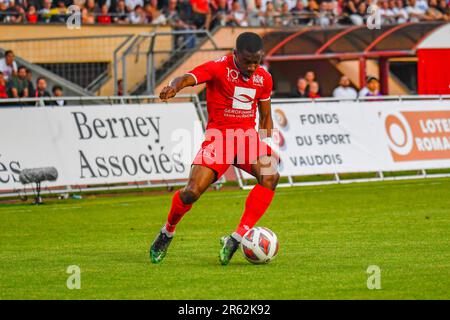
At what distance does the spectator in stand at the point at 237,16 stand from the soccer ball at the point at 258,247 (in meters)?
24.9

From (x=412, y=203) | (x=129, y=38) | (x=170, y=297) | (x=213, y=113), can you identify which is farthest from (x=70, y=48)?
(x=170, y=297)

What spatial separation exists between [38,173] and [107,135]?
1994 mm

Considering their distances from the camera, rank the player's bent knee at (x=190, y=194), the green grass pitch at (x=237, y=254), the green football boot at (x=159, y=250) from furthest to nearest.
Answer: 1. the green football boot at (x=159, y=250)
2. the player's bent knee at (x=190, y=194)
3. the green grass pitch at (x=237, y=254)

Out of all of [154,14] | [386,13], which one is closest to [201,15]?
[154,14]

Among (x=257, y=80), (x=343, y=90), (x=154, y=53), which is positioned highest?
(x=257, y=80)

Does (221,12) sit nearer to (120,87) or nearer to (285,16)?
(285,16)

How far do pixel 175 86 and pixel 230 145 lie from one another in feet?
3.53

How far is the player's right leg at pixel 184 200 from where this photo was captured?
13109 mm

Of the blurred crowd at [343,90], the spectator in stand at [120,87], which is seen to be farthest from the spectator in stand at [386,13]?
the spectator in stand at [120,87]

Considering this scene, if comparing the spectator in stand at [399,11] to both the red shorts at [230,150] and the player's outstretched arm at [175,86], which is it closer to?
the red shorts at [230,150]

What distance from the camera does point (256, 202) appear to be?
1316 centimetres

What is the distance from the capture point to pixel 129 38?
31.5m

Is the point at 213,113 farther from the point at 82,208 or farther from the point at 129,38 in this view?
the point at 129,38

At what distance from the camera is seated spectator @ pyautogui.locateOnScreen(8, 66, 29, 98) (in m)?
27.0
